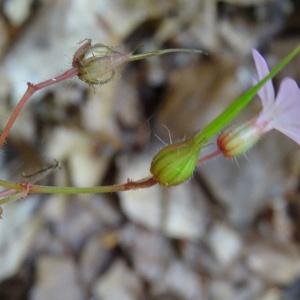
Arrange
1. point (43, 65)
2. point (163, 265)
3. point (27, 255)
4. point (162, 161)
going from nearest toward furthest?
1. point (162, 161)
2. point (43, 65)
3. point (27, 255)
4. point (163, 265)

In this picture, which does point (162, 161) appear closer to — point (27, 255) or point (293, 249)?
point (27, 255)

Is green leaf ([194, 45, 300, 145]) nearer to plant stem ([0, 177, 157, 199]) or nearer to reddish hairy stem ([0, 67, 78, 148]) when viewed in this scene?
plant stem ([0, 177, 157, 199])

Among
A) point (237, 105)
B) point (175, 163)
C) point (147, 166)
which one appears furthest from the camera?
point (147, 166)

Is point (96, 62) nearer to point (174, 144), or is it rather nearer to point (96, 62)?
point (96, 62)

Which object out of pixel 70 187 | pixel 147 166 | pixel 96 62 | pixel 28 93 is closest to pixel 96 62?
pixel 96 62

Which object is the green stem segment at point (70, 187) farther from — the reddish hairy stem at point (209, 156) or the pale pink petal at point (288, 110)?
the pale pink petal at point (288, 110)

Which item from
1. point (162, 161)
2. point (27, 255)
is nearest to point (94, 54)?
point (162, 161)

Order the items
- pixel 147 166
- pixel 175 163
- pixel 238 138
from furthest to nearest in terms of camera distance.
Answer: pixel 147 166 < pixel 238 138 < pixel 175 163
